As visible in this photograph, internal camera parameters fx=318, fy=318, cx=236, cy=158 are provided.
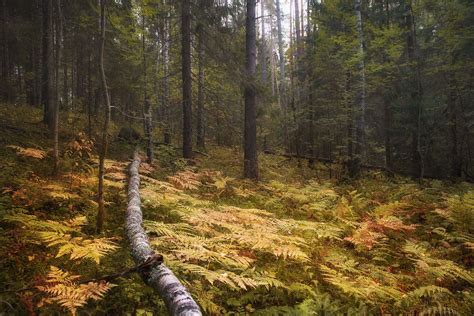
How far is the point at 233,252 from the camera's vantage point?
148 inches

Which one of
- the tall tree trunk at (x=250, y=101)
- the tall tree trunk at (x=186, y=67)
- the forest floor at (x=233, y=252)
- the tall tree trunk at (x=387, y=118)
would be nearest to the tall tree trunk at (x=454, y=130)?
the tall tree trunk at (x=387, y=118)

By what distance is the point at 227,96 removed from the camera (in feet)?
77.6

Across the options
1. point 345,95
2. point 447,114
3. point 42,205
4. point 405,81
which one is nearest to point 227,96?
point 345,95

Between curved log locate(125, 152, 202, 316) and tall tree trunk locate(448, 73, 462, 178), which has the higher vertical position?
tall tree trunk locate(448, 73, 462, 178)

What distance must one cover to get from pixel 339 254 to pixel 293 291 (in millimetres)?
1476

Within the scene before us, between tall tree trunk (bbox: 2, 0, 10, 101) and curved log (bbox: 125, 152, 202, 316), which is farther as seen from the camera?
tall tree trunk (bbox: 2, 0, 10, 101)

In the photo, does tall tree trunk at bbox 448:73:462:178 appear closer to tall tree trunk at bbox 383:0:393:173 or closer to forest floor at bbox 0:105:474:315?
tall tree trunk at bbox 383:0:393:173

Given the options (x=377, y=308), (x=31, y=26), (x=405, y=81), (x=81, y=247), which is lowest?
(x=377, y=308)

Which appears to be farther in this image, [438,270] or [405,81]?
[405,81]

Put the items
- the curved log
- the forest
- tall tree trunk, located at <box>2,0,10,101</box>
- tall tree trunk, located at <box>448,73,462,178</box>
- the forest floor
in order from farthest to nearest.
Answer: tall tree trunk, located at <box>2,0,10,101</box> < tall tree trunk, located at <box>448,73,462,178</box> < the forest < the forest floor < the curved log

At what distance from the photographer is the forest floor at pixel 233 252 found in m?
3.25

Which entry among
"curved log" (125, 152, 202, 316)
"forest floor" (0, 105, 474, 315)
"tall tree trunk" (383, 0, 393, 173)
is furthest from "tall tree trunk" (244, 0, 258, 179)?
"tall tree trunk" (383, 0, 393, 173)

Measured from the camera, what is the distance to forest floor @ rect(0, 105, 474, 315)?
10.7 feet

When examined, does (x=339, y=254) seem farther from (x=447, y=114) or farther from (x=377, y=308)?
(x=447, y=114)
